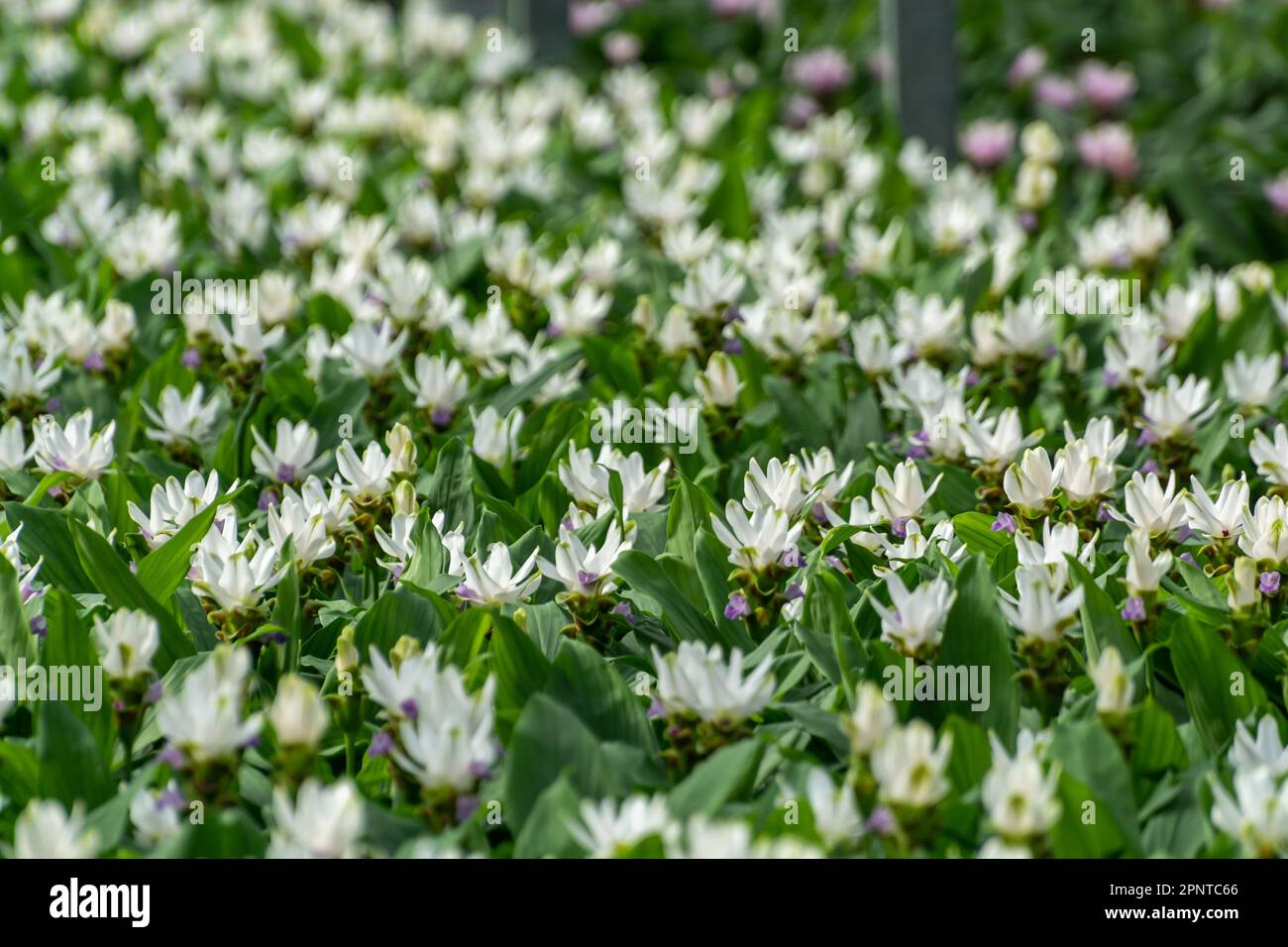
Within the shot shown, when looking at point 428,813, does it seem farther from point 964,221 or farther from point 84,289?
point 964,221

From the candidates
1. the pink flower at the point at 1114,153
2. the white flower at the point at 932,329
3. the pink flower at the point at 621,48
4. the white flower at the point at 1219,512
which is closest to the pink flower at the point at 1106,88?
the pink flower at the point at 1114,153

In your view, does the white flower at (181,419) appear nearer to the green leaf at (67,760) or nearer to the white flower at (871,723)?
the green leaf at (67,760)

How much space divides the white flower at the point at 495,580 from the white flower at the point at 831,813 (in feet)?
2.56

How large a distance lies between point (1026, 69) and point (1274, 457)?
16.3ft

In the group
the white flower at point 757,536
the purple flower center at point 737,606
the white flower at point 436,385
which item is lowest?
the purple flower center at point 737,606

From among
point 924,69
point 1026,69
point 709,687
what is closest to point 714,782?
point 709,687

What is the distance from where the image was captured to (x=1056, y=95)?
762 cm

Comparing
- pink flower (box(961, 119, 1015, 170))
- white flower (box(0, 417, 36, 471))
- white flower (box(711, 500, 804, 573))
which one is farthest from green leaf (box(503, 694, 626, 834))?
pink flower (box(961, 119, 1015, 170))

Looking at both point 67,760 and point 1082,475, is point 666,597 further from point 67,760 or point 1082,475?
point 67,760

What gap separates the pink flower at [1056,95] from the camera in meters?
7.61

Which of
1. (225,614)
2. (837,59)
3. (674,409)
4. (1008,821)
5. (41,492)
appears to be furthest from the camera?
(837,59)

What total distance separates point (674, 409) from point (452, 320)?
83 cm
